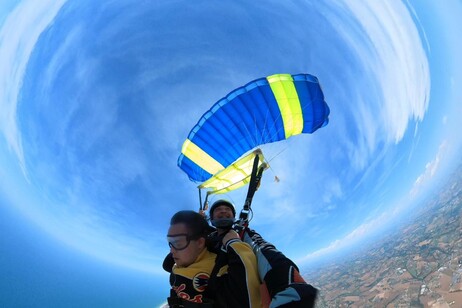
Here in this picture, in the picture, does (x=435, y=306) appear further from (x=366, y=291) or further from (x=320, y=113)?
(x=320, y=113)

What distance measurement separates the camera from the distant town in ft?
85.0

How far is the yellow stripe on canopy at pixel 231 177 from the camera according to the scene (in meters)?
8.02

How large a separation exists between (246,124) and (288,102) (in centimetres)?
141

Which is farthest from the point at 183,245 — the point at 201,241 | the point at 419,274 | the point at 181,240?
the point at 419,274

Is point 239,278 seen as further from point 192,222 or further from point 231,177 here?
point 231,177

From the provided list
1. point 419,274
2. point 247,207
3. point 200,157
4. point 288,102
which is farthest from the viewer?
point 419,274

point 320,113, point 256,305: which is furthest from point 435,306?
point 256,305

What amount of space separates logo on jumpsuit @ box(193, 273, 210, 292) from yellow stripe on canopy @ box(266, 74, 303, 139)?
593cm

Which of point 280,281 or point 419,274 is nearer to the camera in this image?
point 280,281

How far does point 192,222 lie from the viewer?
8.45 feet

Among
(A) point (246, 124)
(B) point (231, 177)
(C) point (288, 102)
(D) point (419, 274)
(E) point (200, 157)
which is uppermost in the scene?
(E) point (200, 157)

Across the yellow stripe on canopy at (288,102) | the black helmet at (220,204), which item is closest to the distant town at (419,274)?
the yellow stripe on canopy at (288,102)

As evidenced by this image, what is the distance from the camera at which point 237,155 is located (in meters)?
8.64

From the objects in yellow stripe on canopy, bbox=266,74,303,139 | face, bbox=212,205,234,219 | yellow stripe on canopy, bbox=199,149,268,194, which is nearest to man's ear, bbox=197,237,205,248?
face, bbox=212,205,234,219
